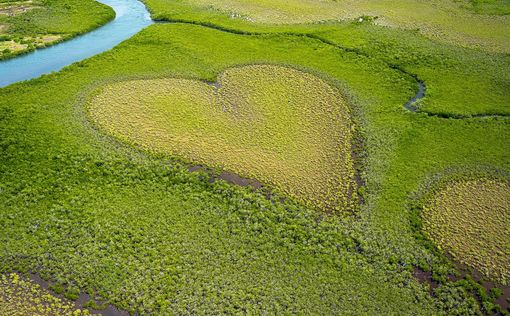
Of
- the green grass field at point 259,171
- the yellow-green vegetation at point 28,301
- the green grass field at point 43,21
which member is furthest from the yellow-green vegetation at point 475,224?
the green grass field at point 43,21

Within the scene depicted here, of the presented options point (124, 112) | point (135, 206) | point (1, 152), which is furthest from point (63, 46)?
point (135, 206)

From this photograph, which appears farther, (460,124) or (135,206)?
(460,124)

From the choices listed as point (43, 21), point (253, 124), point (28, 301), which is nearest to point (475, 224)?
point (253, 124)

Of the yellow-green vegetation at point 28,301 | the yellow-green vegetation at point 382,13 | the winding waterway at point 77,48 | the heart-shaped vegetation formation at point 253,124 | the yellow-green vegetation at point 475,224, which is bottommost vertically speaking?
the yellow-green vegetation at point 28,301

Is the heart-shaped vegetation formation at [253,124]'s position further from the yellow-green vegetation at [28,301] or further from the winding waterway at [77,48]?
the yellow-green vegetation at [28,301]

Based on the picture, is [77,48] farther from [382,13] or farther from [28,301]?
[382,13]

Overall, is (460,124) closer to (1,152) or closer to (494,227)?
(494,227)

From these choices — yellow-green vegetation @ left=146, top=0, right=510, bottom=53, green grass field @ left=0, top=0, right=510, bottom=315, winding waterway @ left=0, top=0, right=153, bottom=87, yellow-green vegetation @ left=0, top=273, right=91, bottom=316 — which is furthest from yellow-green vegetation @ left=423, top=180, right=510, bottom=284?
winding waterway @ left=0, top=0, right=153, bottom=87
